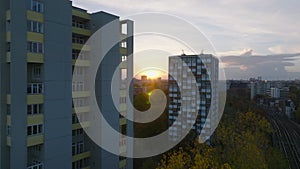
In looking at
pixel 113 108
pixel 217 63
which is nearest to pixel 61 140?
pixel 113 108

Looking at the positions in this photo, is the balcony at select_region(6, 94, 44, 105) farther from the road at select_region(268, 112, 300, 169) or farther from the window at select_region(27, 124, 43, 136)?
the road at select_region(268, 112, 300, 169)

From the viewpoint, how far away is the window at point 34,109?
6.81 metres

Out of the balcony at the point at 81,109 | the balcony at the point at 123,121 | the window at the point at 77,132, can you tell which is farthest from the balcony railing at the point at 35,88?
the balcony at the point at 123,121

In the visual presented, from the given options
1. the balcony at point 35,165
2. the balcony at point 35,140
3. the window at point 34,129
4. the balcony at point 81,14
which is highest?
the balcony at point 81,14

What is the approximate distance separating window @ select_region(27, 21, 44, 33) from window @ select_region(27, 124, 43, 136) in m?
2.77

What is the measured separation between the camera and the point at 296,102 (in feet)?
133

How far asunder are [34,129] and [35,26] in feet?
9.82

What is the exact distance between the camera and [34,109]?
6.92 metres

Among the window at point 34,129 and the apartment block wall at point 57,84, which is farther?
the apartment block wall at point 57,84

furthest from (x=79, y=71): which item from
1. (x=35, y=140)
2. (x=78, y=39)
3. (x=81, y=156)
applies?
(x=81, y=156)

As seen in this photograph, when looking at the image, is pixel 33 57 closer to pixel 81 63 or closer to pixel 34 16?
pixel 34 16

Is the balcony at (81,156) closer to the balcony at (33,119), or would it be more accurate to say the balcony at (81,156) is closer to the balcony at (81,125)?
the balcony at (81,125)

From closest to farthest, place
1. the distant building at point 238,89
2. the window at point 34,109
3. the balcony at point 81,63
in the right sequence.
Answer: the window at point 34,109 → the balcony at point 81,63 → the distant building at point 238,89

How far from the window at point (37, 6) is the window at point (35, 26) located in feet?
1.31
